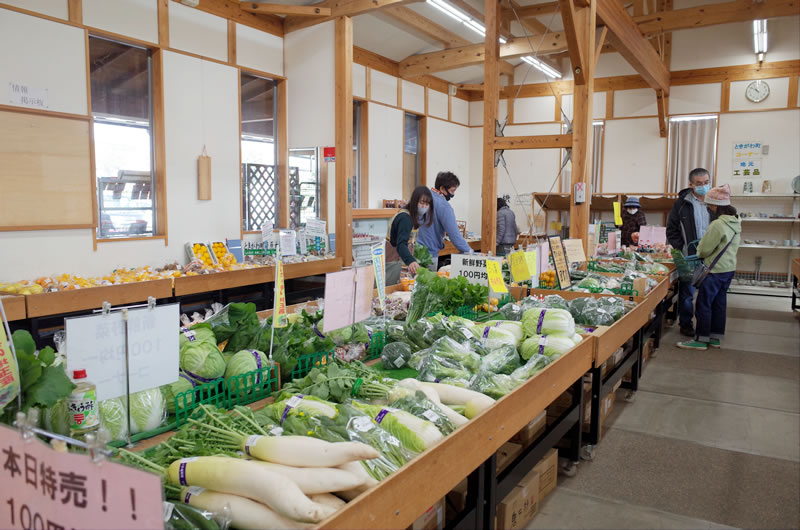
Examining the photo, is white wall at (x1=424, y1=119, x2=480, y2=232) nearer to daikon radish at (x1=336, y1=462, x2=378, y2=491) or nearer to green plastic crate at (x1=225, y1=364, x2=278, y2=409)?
green plastic crate at (x1=225, y1=364, x2=278, y2=409)

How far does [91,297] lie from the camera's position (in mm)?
4180

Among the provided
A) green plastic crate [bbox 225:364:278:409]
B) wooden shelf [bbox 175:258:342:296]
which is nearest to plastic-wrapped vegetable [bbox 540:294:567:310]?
green plastic crate [bbox 225:364:278:409]

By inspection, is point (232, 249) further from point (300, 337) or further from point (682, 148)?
point (682, 148)

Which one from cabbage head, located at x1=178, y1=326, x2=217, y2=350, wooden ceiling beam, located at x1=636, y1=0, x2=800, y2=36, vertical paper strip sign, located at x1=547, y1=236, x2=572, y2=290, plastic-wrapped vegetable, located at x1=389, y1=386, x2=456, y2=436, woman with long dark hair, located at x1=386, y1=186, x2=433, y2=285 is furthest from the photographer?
wooden ceiling beam, located at x1=636, y1=0, x2=800, y2=36

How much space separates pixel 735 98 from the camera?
10.5 meters

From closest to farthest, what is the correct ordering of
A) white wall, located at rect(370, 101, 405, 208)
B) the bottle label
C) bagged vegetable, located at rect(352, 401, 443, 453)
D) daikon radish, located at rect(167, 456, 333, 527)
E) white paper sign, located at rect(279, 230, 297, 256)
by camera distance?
daikon radish, located at rect(167, 456, 333, 527)
the bottle label
bagged vegetable, located at rect(352, 401, 443, 453)
white paper sign, located at rect(279, 230, 297, 256)
white wall, located at rect(370, 101, 405, 208)

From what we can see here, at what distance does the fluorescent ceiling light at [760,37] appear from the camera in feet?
28.6

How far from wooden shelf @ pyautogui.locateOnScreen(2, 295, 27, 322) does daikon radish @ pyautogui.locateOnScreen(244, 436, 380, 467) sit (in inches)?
128

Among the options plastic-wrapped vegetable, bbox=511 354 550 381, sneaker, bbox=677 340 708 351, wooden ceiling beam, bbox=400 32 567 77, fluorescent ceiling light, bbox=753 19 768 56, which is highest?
fluorescent ceiling light, bbox=753 19 768 56

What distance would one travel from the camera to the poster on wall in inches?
408

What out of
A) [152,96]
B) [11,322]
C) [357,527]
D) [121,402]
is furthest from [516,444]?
[152,96]

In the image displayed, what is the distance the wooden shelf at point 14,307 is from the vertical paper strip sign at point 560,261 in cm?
367

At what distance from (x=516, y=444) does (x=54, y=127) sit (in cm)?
472

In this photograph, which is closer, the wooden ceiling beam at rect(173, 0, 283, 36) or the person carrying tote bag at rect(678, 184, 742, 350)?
the person carrying tote bag at rect(678, 184, 742, 350)
